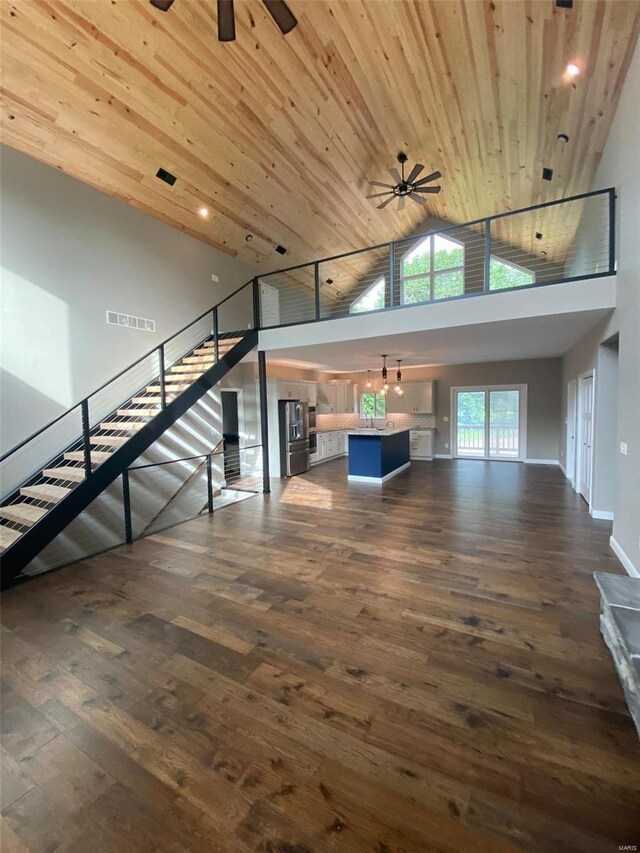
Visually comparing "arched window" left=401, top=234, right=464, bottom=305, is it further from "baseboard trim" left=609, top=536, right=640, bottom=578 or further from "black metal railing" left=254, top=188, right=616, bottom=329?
"baseboard trim" left=609, top=536, right=640, bottom=578

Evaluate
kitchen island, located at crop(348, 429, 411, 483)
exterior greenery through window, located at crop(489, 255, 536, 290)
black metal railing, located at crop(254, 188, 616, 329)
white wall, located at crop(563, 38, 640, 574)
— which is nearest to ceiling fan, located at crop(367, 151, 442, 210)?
black metal railing, located at crop(254, 188, 616, 329)

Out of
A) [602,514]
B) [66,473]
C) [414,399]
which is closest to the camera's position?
[66,473]

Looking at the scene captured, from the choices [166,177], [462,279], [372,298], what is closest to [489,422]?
[462,279]

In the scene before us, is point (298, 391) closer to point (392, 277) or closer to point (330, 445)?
point (330, 445)

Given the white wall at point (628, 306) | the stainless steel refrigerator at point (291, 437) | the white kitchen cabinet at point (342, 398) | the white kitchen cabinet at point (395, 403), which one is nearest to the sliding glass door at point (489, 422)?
the white kitchen cabinet at point (395, 403)

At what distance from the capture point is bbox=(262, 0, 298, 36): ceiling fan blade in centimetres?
218

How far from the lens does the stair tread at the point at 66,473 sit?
12.6 ft

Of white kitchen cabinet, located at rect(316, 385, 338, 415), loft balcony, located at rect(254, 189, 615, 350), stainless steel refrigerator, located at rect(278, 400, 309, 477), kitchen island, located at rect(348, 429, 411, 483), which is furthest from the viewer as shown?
white kitchen cabinet, located at rect(316, 385, 338, 415)

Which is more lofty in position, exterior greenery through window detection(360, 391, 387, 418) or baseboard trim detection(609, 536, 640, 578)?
exterior greenery through window detection(360, 391, 387, 418)

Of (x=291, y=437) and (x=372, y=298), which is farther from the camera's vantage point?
(x=372, y=298)

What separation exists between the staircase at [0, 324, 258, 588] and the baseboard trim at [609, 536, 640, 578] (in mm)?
5064

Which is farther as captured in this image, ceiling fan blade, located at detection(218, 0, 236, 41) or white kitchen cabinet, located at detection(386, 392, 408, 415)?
white kitchen cabinet, located at detection(386, 392, 408, 415)

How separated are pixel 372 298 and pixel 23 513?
29.9 feet

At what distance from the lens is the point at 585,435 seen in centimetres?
545
